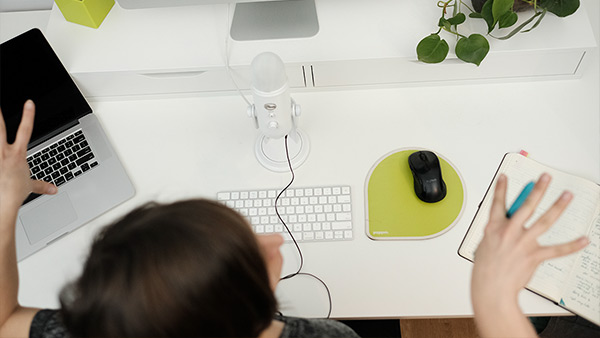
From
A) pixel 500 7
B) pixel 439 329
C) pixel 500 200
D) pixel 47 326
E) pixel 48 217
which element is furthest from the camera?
pixel 439 329

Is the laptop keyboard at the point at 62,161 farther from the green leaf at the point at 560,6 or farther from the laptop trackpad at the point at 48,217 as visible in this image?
the green leaf at the point at 560,6

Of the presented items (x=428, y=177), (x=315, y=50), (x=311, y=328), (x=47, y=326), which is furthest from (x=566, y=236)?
(x=47, y=326)

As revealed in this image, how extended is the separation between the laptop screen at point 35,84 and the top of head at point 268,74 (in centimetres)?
46

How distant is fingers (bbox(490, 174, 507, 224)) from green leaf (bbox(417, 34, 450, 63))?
364 millimetres

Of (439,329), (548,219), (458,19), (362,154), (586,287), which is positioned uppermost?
(458,19)

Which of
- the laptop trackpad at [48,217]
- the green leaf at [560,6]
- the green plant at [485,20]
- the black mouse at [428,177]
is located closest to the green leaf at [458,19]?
the green plant at [485,20]

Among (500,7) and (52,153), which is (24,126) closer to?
(52,153)

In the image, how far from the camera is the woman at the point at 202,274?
20.2 inches

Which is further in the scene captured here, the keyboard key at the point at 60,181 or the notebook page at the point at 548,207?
the keyboard key at the point at 60,181

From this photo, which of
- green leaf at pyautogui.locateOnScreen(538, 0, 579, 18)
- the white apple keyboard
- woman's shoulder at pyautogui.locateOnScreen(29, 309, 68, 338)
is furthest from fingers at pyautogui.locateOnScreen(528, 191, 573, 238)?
woman's shoulder at pyautogui.locateOnScreen(29, 309, 68, 338)

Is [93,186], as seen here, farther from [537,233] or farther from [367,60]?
[537,233]

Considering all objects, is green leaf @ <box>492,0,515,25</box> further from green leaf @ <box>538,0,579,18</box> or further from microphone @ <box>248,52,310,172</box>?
microphone @ <box>248,52,310,172</box>

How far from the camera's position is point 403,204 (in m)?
0.94

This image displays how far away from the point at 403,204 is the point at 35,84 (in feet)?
2.53
